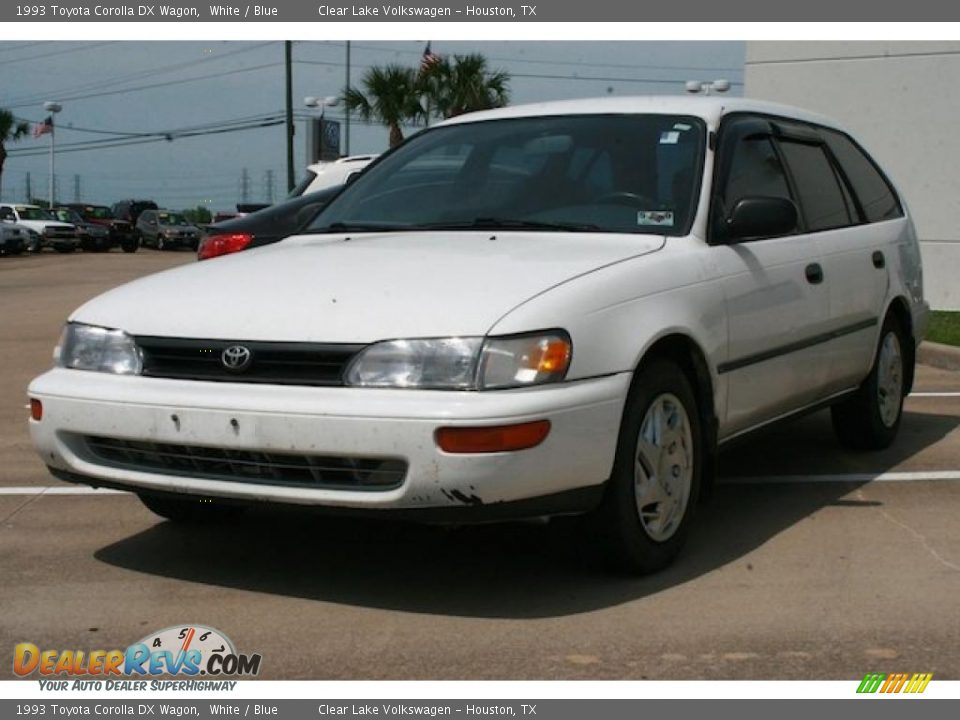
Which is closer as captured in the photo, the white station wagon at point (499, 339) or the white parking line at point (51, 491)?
the white station wagon at point (499, 339)

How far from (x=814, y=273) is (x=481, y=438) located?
7.78 ft

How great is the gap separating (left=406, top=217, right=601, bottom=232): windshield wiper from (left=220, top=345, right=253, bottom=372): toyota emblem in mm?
1313

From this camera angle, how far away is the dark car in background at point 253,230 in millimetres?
9375

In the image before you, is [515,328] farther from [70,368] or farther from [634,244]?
[70,368]

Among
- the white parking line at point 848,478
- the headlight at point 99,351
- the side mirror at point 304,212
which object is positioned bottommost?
the white parking line at point 848,478

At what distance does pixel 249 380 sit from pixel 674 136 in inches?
84.4

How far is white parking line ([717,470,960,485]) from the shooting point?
633 cm

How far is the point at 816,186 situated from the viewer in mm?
6301

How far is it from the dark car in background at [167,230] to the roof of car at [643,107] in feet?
150

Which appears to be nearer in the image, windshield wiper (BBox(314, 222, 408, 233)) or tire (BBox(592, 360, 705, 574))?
tire (BBox(592, 360, 705, 574))

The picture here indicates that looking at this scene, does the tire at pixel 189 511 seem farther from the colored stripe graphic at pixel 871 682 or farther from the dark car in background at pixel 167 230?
the dark car in background at pixel 167 230

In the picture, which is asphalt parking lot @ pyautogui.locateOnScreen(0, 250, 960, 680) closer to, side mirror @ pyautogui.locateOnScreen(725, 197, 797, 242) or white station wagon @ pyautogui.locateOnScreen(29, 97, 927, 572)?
white station wagon @ pyautogui.locateOnScreen(29, 97, 927, 572)

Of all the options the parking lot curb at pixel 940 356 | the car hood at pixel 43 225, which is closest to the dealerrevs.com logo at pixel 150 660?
the parking lot curb at pixel 940 356

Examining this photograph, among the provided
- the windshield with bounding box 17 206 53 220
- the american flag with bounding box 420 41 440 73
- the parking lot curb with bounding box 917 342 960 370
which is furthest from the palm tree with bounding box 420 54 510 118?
the parking lot curb with bounding box 917 342 960 370
